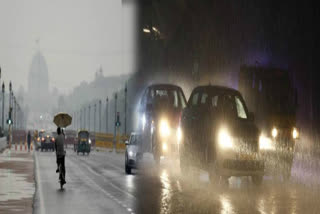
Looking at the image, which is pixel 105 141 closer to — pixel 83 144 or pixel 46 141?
pixel 46 141

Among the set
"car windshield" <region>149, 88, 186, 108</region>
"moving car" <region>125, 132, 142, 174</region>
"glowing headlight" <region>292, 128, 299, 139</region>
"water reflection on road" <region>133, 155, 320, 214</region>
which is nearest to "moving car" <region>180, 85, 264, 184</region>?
"water reflection on road" <region>133, 155, 320, 214</region>

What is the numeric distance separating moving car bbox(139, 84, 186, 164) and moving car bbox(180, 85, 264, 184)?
617 centimetres

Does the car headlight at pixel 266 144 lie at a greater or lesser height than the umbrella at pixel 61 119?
lesser

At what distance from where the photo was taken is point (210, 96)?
74.8 ft

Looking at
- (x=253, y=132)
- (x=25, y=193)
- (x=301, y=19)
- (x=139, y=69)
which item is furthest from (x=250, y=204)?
(x=139, y=69)

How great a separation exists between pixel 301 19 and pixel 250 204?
23.2 metres

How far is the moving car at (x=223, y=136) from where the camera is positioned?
20.7 metres

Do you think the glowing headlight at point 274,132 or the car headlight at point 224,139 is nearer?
the car headlight at point 224,139

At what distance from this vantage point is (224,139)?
68.7 ft

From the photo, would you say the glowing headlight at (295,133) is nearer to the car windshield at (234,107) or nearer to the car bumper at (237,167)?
the car windshield at (234,107)

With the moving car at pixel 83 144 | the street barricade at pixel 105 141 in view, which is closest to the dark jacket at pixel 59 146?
the moving car at pixel 83 144

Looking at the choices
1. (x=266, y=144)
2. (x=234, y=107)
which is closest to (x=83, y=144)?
(x=266, y=144)

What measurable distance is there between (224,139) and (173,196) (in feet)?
10.1

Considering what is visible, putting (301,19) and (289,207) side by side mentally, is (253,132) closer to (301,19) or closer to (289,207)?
(289,207)
